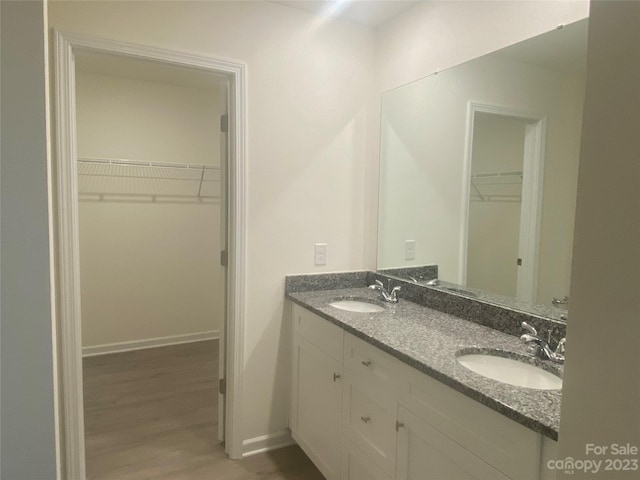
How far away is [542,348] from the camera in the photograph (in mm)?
1362

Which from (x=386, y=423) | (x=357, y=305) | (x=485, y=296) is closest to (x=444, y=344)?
(x=386, y=423)

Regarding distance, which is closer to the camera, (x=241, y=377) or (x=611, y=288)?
(x=611, y=288)

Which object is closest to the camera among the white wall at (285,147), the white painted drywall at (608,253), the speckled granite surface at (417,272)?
the white painted drywall at (608,253)

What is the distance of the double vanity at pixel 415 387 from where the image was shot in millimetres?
1057

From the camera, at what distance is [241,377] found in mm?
2268

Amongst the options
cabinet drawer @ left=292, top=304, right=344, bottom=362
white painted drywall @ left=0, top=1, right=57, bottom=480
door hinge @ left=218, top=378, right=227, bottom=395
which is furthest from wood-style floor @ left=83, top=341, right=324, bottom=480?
white painted drywall @ left=0, top=1, right=57, bottom=480

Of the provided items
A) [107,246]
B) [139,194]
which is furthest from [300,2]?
[107,246]

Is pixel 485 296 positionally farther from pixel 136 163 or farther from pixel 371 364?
pixel 136 163

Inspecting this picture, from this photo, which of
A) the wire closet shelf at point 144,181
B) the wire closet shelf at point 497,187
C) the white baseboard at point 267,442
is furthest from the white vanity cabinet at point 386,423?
the wire closet shelf at point 144,181

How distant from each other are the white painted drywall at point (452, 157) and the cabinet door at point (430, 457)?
758 mm

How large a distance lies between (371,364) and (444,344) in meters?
0.30

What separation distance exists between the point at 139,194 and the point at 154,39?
203cm

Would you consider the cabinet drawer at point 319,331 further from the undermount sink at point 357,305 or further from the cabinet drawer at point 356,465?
the cabinet drawer at point 356,465

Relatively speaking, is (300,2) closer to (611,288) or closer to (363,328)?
(363,328)
